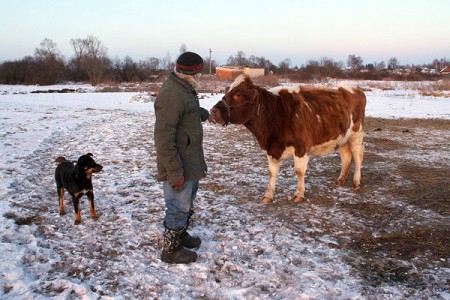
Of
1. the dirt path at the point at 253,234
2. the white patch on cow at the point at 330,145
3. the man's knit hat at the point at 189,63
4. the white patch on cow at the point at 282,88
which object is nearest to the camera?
the dirt path at the point at 253,234

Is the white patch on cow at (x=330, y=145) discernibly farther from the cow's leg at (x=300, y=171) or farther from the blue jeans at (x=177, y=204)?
the blue jeans at (x=177, y=204)

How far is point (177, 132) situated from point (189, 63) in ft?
2.34

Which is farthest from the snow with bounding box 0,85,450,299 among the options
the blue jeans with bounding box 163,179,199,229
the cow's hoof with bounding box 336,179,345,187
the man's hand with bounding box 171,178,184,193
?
the cow's hoof with bounding box 336,179,345,187

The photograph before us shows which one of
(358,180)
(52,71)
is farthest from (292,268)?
(52,71)

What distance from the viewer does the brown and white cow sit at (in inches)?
202

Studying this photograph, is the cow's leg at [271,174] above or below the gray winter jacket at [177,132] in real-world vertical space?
below

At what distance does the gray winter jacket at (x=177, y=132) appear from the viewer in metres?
3.38

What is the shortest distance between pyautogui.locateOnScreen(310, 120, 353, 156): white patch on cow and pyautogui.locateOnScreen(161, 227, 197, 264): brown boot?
2.94 meters

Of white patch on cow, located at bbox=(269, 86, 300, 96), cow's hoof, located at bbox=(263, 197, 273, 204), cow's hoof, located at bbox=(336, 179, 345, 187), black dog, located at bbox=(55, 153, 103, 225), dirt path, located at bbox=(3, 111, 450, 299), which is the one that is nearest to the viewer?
dirt path, located at bbox=(3, 111, 450, 299)

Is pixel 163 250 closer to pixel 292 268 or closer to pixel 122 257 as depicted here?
pixel 122 257

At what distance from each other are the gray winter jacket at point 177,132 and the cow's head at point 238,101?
1335 mm

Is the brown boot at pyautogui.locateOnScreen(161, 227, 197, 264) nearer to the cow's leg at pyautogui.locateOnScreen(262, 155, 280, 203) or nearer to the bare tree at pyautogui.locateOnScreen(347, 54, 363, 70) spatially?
the cow's leg at pyautogui.locateOnScreen(262, 155, 280, 203)

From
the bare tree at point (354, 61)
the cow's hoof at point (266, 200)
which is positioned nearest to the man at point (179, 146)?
the cow's hoof at point (266, 200)

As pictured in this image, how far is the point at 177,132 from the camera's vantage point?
3584mm
